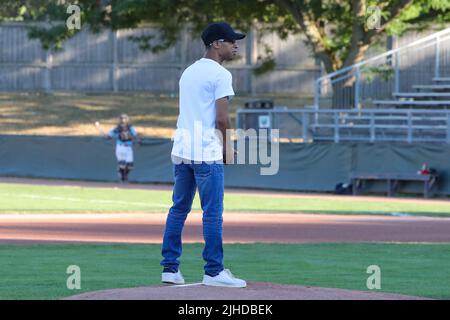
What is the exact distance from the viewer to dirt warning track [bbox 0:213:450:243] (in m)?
17.4

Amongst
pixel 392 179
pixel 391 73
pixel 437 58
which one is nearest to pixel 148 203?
pixel 392 179

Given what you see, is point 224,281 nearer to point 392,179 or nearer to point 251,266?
point 251,266

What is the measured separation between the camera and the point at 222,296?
884cm

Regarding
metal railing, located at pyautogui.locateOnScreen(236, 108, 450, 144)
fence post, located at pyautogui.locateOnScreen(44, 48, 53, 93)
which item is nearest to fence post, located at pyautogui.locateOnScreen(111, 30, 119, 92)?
fence post, located at pyautogui.locateOnScreen(44, 48, 53, 93)

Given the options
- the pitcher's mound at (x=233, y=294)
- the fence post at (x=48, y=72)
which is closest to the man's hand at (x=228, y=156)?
the pitcher's mound at (x=233, y=294)

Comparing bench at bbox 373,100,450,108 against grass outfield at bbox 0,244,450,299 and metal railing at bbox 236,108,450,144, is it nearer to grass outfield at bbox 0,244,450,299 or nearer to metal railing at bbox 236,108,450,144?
metal railing at bbox 236,108,450,144

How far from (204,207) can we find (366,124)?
913 inches

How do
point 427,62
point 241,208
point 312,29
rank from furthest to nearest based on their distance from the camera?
point 312,29 < point 427,62 < point 241,208

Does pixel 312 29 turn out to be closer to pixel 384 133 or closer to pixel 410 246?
pixel 384 133

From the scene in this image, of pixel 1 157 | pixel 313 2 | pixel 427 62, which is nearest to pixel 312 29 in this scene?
pixel 313 2

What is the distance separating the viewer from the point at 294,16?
37000 millimetres

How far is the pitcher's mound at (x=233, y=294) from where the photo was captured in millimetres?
8734

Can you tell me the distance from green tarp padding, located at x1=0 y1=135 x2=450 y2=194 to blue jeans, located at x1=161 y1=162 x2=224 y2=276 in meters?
19.6

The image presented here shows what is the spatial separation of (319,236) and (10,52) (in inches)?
1416
